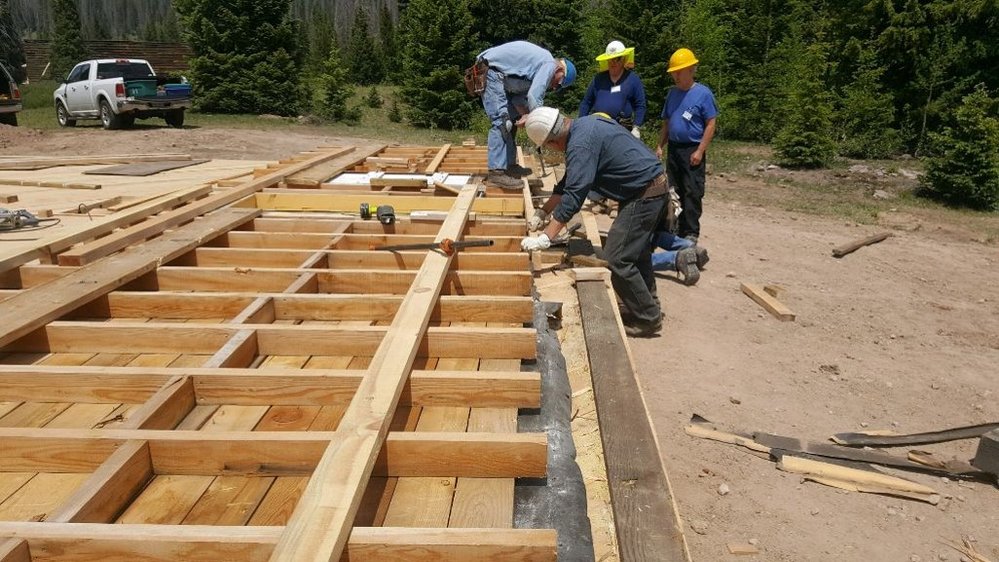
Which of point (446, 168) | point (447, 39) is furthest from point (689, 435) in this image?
point (447, 39)

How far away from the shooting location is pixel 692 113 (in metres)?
6.25

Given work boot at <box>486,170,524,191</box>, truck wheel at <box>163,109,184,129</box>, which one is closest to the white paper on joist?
work boot at <box>486,170,524,191</box>

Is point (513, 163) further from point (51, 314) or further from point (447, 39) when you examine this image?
point (447, 39)

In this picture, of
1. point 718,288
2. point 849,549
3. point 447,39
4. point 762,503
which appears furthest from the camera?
point 447,39

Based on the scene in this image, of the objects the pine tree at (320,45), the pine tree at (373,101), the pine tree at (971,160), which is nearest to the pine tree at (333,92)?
the pine tree at (373,101)

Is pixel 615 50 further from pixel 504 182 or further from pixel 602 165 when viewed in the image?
pixel 602 165

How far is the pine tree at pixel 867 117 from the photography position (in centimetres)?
1509

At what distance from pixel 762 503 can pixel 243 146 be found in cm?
1412

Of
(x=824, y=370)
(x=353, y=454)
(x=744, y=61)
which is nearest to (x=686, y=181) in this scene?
(x=824, y=370)

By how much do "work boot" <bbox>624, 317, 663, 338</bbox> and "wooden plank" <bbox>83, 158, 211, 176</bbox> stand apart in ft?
18.1

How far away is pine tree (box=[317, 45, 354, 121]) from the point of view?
2084cm

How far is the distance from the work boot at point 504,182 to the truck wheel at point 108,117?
→ 558 inches

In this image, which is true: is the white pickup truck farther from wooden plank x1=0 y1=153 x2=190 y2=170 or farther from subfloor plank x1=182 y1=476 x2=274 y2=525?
subfloor plank x1=182 y1=476 x2=274 y2=525

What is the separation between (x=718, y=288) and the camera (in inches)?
255
